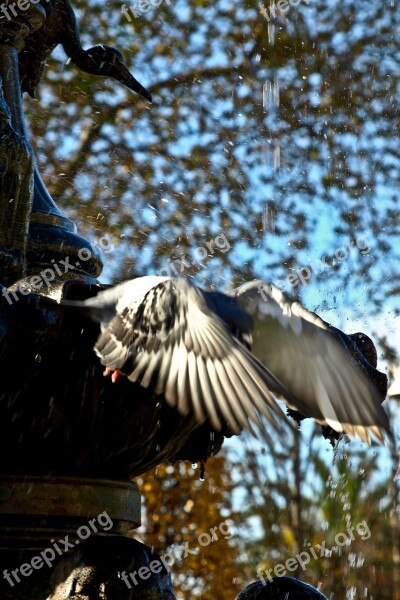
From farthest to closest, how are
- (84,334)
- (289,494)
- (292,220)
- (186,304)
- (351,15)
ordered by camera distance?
(351,15)
(292,220)
(289,494)
(84,334)
(186,304)

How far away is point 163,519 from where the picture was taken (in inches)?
222

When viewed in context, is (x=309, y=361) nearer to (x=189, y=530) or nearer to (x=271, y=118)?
(x=189, y=530)

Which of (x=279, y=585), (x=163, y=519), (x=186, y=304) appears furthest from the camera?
(x=163, y=519)

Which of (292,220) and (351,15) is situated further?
(351,15)

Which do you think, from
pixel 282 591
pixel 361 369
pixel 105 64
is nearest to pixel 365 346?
pixel 361 369

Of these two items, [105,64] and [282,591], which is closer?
[282,591]

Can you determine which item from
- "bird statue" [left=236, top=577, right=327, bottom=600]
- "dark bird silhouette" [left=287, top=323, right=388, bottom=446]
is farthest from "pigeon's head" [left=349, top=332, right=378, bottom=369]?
"bird statue" [left=236, top=577, right=327, bottom=600]

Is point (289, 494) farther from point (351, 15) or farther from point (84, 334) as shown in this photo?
point (84, 334)

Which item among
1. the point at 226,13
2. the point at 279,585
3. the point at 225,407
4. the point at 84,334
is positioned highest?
the point at 226,13

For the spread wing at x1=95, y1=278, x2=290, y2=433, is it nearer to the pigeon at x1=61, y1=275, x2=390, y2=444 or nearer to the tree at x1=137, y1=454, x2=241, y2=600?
the pigeon at x1=61, y1=275, x2=390, y2=444

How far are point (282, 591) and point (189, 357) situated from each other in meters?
0.68

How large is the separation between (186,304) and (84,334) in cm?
23

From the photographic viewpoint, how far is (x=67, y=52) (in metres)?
2.76

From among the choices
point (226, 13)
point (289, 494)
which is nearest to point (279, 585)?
point (289, 494)
